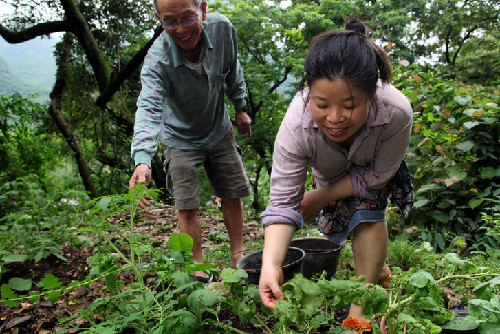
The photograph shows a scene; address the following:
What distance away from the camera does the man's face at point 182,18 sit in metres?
2.04

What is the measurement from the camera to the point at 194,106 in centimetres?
251

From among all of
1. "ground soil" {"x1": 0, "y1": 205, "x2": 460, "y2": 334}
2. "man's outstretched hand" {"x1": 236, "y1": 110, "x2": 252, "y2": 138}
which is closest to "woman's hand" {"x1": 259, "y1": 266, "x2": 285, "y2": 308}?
"ground soil" {"x1": 0, "y1": 205, "x2": 460, "y2": 334}

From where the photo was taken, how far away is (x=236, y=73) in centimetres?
279

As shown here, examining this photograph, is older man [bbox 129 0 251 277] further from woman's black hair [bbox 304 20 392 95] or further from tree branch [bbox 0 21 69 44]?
tree branch [bbox 0 21 69 44]

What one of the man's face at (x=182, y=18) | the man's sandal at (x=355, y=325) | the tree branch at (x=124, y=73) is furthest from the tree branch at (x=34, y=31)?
the man's sandal at (x=355, y=325)

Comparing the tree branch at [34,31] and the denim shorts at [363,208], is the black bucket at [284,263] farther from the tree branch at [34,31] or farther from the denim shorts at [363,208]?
the tree branch at [34,31]

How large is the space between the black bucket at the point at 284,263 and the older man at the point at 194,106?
109mm

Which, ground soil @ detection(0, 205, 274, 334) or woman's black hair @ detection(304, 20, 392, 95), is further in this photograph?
ground soil @ detection(0, 205, 274, 334)

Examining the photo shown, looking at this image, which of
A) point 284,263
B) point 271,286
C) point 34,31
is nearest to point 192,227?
point 284,263

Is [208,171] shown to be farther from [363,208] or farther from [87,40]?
[87,40]

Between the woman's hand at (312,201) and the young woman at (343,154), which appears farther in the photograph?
the woman's hand at (312,201)

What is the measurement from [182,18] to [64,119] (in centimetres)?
624

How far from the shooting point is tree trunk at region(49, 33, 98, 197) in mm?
6934

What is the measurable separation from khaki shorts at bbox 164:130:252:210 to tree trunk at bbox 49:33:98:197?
178 inches
